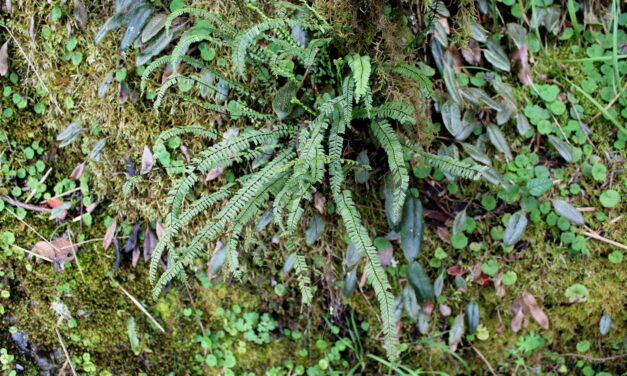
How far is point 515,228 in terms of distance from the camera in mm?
2154

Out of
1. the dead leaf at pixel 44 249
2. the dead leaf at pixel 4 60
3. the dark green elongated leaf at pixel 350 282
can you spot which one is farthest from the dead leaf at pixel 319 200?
the dead leaf at pixel 4 60

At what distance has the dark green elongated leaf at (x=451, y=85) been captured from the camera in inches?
84.5

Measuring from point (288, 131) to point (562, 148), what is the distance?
1.40 metres

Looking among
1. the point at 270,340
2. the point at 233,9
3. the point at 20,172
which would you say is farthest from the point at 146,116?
the point at 270,340

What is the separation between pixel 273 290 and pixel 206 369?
25.3 inches

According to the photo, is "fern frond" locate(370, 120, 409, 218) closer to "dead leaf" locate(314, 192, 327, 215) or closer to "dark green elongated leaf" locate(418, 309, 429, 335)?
"dead leaf" locate(314, 192, 327, 215)

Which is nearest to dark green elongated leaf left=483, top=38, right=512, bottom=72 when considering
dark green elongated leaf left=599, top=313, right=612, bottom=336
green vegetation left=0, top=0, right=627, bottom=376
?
green vegetation left=0, top=0, right=627, bottom=376

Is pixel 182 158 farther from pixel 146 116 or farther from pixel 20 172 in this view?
pixel 20 172

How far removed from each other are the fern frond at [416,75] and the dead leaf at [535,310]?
1241mm

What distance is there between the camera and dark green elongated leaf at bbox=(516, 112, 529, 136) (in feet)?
7.27

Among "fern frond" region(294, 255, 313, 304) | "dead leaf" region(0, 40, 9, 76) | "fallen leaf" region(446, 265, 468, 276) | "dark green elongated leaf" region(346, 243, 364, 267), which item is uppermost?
"dead leaf" region(0, 40, 9, 76)

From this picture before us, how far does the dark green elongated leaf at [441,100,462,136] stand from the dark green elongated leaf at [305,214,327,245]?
2.53 ft

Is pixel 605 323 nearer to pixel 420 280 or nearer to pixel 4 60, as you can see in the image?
pixel 420 280

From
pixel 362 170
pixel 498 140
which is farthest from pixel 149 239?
pixel 498 140
